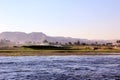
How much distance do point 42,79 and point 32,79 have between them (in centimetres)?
126

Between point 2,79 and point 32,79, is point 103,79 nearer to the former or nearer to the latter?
point 32,79

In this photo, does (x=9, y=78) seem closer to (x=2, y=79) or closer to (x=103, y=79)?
(x=2, y=79)

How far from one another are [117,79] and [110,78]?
116 cm

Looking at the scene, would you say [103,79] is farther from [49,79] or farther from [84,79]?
[49,79]

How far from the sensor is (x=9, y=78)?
43188 mm

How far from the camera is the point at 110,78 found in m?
42.8

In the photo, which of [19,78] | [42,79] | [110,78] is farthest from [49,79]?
[110,78]

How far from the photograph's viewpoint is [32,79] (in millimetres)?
42219

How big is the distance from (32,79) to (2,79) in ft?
12.1

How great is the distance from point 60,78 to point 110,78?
6.27 meters

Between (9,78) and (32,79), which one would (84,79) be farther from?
(9,78)

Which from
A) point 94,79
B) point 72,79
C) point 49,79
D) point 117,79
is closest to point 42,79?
point 49,79

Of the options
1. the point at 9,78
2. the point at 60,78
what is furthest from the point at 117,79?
the point at 9,78

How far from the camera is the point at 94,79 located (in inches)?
1639
